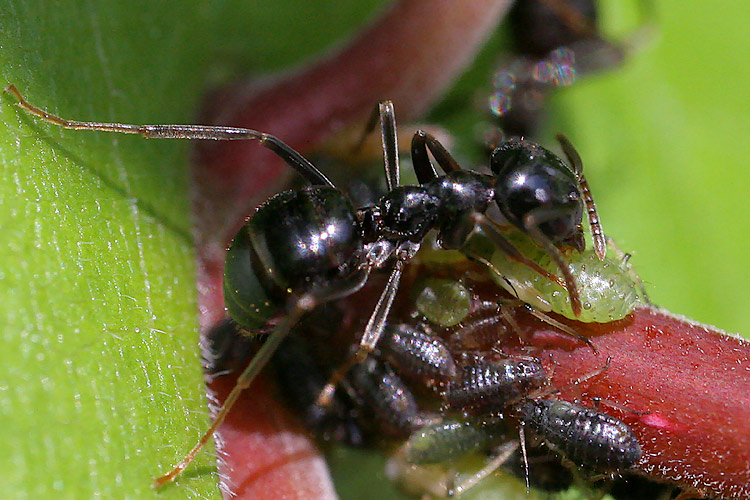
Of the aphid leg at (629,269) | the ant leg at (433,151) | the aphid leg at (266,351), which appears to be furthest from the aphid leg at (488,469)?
the ant leg at (433,151)

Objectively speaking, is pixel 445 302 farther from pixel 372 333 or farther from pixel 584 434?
pixel 584 434

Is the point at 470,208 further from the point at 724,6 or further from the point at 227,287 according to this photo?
the point at 724,6

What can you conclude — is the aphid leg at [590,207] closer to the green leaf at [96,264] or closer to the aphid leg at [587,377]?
the aphid leg at [587,377]

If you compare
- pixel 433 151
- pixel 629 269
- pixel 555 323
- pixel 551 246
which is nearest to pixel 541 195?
pixel 551 246

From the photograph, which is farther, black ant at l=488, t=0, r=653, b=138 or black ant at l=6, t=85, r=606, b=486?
black ant at l=488, t=0, r=653, b=138

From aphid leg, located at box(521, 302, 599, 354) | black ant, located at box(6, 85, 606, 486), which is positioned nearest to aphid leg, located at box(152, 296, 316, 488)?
black ant, located at box(6, 85, 606, 486)

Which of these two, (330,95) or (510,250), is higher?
(330,95)

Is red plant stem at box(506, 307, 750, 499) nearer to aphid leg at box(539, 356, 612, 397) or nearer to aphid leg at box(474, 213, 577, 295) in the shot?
aphid leg at box(539, 356, 612, 397)
